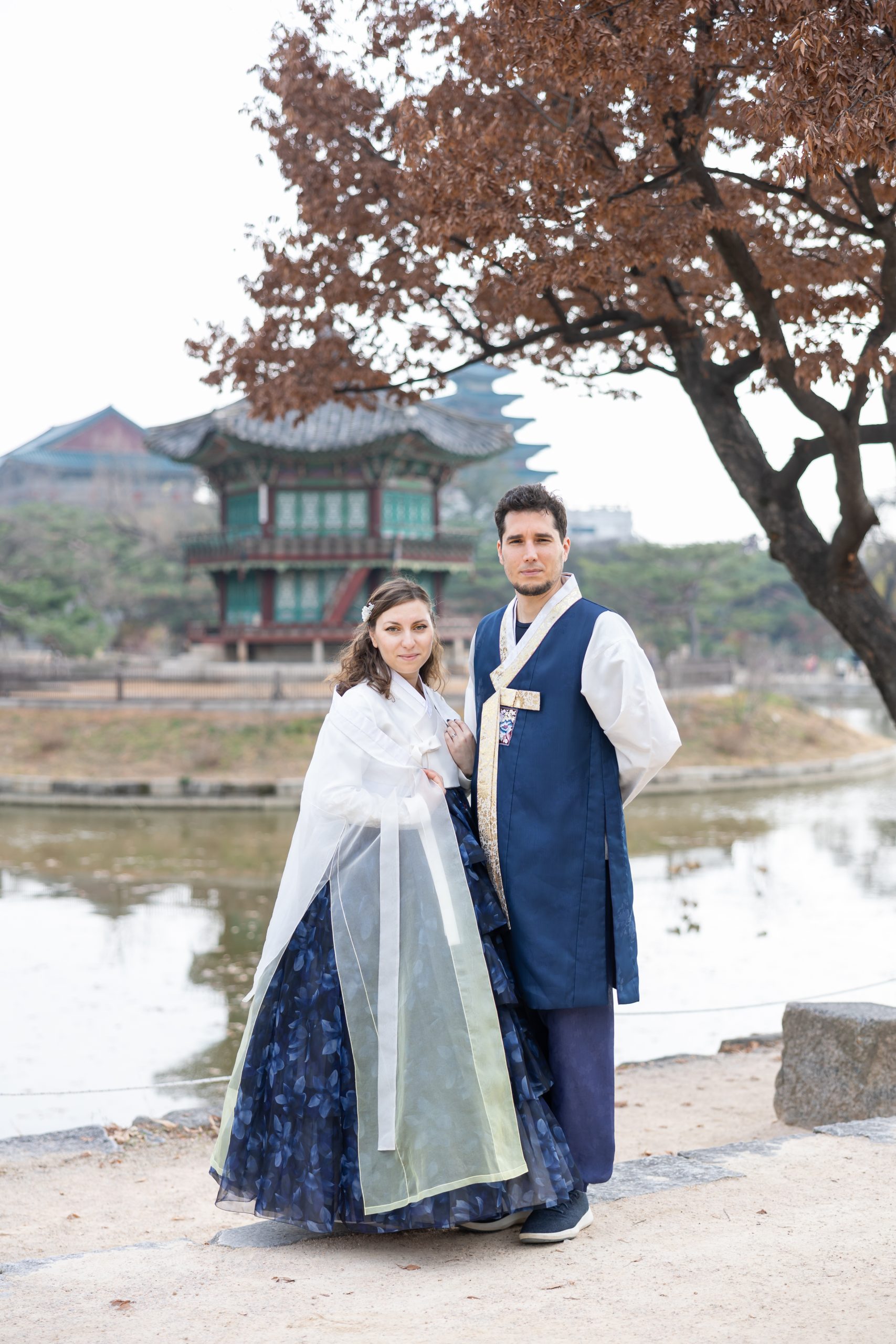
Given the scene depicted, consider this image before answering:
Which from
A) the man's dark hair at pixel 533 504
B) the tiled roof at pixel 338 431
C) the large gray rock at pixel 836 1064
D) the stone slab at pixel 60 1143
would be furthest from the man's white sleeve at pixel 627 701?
the tiled roof at pixel 338 431

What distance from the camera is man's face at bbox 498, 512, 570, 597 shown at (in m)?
2.99

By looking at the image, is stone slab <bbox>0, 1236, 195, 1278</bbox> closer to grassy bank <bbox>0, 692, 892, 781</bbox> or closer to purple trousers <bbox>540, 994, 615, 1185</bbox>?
purple trousers <bbox>540, 994, 615, 1185</bbox>

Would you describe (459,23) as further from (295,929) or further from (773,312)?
(295,929)

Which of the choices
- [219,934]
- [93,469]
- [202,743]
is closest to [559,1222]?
[219,934]

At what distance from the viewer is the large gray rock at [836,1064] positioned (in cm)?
400

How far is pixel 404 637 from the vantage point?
305 centimetres

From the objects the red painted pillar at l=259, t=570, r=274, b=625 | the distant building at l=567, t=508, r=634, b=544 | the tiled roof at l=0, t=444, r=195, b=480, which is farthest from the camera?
the distant building at l=567, t=508, r=634, b=544

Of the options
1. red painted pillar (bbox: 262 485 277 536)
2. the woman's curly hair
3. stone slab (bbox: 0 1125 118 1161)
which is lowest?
stone slab (bbox: 0 1125 118 1161)

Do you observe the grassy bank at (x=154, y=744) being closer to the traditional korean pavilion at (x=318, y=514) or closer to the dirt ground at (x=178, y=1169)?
the traditional korean pavilion at (x=318, y=514)

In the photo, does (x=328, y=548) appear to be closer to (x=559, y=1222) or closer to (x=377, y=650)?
(x=377, y=650)

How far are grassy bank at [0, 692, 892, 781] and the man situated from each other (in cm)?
1388

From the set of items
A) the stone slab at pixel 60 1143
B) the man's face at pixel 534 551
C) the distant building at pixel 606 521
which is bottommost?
the stone slab at pixel 60 1143

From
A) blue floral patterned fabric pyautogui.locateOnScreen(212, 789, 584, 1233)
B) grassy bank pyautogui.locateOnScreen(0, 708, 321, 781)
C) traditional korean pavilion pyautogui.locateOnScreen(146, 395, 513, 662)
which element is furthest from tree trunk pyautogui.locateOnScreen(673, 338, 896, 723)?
traditional korean pavilion pyautogui.locateOnScreen(146, 395, 513, 662)

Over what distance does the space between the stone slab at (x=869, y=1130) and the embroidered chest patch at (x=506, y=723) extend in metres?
1.61
